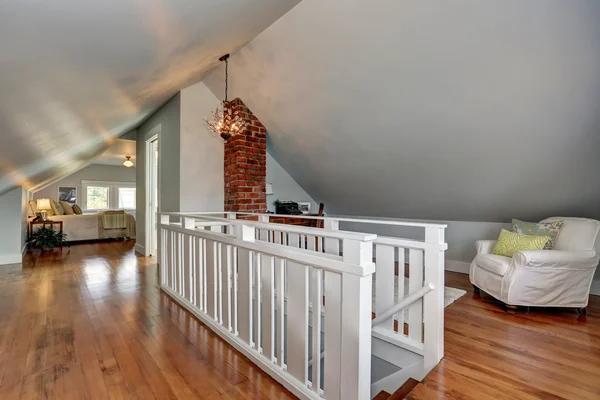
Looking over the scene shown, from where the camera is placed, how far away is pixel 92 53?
5.01 ft

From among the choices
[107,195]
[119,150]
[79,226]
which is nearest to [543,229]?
[119,150]

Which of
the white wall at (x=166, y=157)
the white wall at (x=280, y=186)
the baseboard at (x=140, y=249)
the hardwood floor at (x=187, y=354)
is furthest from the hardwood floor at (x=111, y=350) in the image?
the white wall at (x=280, y=186)

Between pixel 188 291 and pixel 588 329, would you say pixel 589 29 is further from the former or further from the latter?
pixel 188 291

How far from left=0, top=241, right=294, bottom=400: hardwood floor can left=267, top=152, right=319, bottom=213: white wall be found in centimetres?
214

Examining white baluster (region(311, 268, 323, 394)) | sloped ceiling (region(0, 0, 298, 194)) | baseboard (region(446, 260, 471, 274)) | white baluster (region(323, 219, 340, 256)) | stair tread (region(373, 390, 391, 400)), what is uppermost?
sloped ceiling (region(0, 0, 298, 194))

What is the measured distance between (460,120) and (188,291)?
287cm

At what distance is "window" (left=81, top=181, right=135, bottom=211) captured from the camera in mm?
9195

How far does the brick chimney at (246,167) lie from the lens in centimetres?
388

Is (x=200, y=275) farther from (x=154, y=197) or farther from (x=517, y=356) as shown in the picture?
(x=154, y=197)

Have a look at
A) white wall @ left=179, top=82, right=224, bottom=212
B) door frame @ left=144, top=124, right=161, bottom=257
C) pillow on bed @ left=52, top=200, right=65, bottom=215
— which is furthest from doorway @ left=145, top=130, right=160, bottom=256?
pillow on bed @ left=52, top=200, right=65, bottom=215

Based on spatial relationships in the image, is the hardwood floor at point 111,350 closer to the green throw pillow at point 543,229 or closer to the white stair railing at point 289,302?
the white stair railing at point 289,302

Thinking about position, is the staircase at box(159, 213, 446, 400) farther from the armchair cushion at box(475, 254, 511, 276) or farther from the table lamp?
the table lamp

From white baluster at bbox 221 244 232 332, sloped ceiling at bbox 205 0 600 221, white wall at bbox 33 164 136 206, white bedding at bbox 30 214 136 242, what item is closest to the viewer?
sloped ceiling at bbox 205 0 600 221

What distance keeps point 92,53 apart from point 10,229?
15.8 ft
